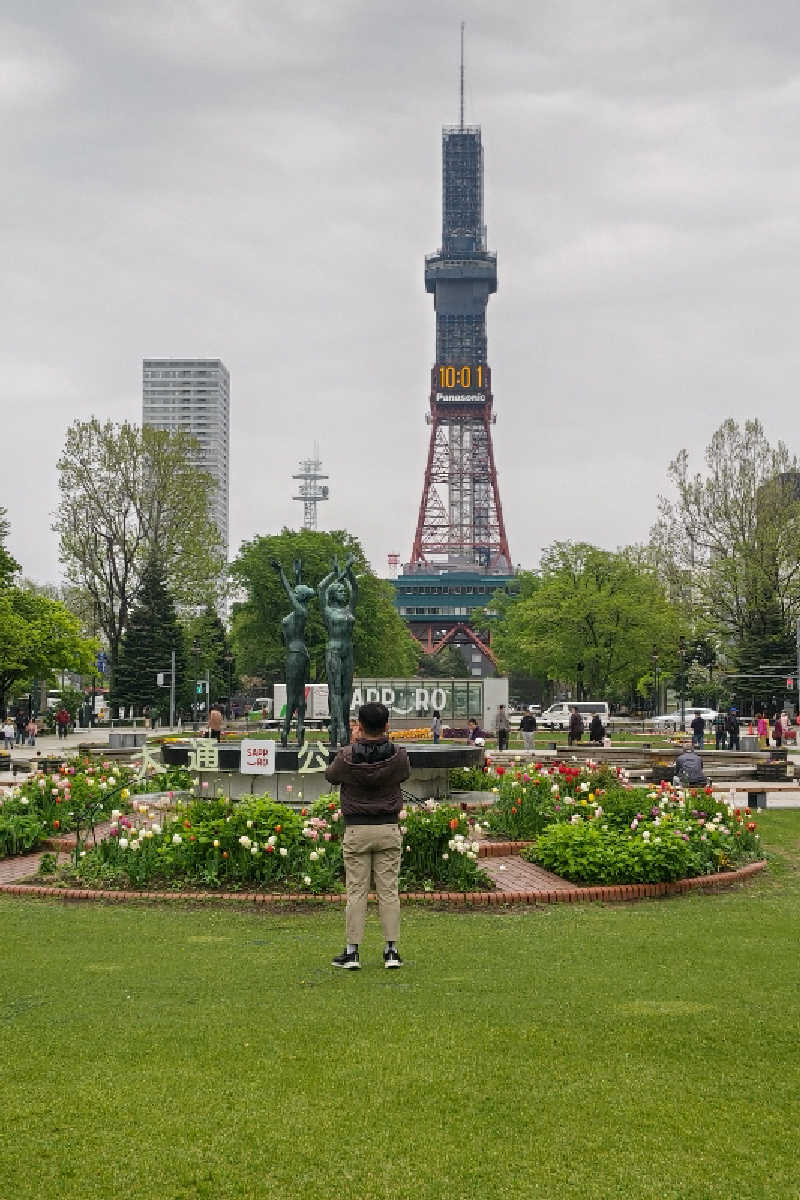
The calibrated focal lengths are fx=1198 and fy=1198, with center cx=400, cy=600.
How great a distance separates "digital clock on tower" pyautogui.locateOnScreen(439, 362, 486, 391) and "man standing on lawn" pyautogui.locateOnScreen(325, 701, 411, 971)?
174 meters

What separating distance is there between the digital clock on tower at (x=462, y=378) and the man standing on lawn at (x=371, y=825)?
174 meters

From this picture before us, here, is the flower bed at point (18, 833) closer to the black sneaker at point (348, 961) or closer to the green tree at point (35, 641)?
the black sneaker at point (348, 961)

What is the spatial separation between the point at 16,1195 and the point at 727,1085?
3.04 m

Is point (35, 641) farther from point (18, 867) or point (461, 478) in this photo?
point (461, 478)

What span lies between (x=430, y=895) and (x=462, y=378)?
17538 centimetres

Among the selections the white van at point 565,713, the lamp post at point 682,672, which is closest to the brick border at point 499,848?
the lamp post at point 682,672

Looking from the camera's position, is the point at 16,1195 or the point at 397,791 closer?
the point at 16,1195

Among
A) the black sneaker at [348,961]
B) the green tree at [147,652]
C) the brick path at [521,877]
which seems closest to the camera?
the black sneaker at [348,961]

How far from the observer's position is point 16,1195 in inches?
167

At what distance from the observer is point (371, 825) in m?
7.91

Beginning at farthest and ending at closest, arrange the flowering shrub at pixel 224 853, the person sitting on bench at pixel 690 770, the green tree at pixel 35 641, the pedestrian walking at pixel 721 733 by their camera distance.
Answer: the green tree at pixel 35 641
the pedestrian walking at pixel 721 733
the person sitting on bench at pixel 690 770
the flowering shrub at pixel 224 853

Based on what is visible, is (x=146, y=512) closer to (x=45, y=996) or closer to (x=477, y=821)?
(x=477, y=821)

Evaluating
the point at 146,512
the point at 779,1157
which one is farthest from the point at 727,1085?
the point at 146,512

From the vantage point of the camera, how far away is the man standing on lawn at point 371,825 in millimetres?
7875
